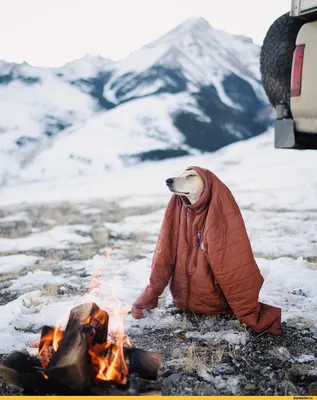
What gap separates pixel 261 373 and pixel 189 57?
30.5 m

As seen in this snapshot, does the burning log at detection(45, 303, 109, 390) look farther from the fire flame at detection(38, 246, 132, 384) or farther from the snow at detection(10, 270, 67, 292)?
the snow at detection(10, 270, 67, 292)

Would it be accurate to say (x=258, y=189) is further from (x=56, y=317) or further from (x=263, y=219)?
(x=56, y=317)

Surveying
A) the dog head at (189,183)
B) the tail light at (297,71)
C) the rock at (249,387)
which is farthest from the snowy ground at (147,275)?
the tail light at (297,71)

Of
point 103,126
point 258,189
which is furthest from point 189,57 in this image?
point 258,189

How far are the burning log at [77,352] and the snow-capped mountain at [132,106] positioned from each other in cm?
1749

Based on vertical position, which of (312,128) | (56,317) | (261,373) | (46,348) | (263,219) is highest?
(312,128)

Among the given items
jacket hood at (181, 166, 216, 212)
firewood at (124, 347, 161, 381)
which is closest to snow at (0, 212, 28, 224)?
jacket hood at (181, 166, 216, 212)

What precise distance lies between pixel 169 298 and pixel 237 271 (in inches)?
51.3

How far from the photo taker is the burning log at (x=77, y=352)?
238 centimetres

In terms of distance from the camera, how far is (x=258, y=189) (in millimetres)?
14398

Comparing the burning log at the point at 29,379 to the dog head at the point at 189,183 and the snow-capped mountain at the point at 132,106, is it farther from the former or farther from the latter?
the snow-capped mountain at the point at 132,106

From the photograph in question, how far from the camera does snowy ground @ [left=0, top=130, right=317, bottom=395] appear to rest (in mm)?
3039

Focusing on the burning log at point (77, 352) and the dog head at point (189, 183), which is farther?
the dog head at point (189, 183)

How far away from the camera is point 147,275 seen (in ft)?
18.5
